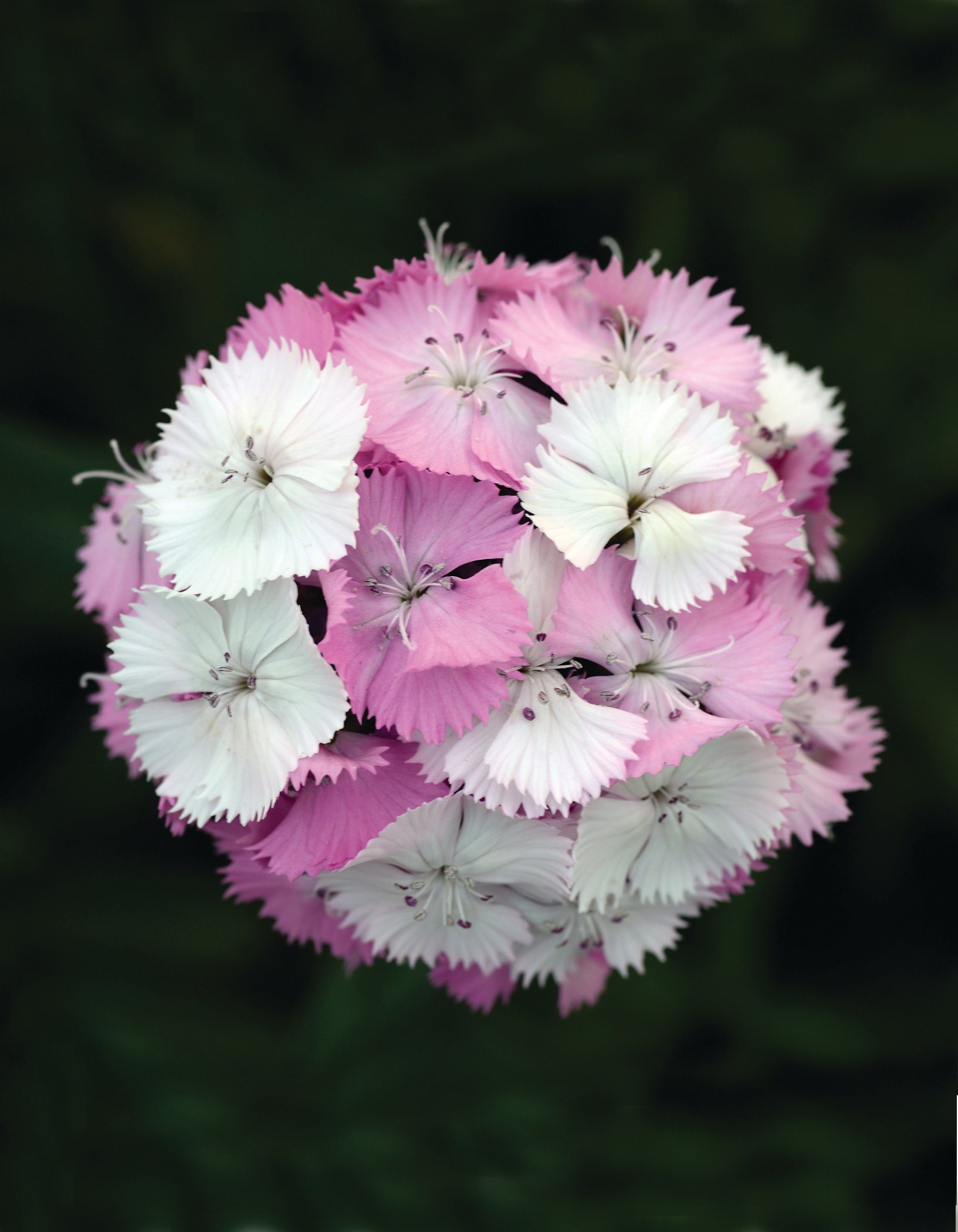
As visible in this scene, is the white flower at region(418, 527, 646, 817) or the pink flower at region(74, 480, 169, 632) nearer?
the white flower at region(418, 527, 646, 817)

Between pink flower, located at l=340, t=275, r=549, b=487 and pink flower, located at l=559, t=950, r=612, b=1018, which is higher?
pink flower, located at l=340, t=275, r=549, b=487

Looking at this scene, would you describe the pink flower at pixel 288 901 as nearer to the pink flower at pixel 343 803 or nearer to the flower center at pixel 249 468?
the pink flower at pixel 343 803

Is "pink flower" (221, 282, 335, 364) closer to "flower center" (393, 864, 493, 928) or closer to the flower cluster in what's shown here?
the flower cluster

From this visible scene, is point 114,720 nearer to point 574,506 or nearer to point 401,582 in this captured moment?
point 401,582

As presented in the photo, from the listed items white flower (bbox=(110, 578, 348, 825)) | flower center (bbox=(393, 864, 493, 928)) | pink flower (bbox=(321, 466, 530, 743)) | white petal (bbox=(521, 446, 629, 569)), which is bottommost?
flower center (bbox=(393, 864, 493, 928))

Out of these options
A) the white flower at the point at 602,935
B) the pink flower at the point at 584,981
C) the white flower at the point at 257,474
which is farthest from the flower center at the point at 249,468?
the pink flower at the point at 584,981

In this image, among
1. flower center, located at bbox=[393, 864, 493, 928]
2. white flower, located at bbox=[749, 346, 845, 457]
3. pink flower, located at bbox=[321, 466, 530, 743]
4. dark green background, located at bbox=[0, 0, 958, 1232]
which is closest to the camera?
pink flower, located at bbox=[321, 466, 530, 743]

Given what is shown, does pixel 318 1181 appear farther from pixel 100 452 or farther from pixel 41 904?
pixel 100 452

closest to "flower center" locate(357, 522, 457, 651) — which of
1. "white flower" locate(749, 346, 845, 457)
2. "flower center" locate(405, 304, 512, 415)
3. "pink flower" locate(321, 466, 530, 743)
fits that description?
"pink flower" locate(321, 466, 530, 743)

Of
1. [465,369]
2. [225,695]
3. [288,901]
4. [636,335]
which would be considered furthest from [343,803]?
[636,335]
